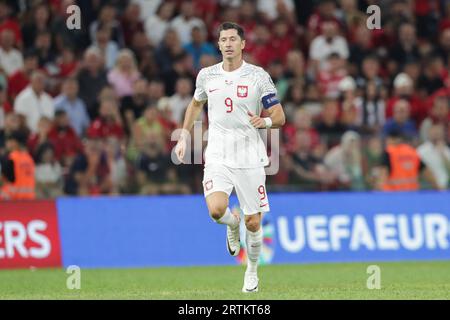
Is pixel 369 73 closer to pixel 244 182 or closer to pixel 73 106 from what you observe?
pixel 73 106

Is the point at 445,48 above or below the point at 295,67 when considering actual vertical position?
above

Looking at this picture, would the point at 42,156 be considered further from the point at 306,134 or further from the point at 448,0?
the point at 448,0

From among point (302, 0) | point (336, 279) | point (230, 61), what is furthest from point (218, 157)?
point (302, 0)

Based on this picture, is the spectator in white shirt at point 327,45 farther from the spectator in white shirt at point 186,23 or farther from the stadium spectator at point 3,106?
the stadium spectator at point 3,106

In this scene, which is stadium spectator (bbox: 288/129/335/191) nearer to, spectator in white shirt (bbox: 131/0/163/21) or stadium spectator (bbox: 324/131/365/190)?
stadium spectator (bbox: 324/131/365/190)

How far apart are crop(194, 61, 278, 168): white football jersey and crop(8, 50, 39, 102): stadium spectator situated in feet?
29.1

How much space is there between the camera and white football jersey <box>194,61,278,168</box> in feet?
42.4

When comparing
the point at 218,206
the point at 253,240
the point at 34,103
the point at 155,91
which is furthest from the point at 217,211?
the point at 155,91

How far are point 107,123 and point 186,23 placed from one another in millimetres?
3601

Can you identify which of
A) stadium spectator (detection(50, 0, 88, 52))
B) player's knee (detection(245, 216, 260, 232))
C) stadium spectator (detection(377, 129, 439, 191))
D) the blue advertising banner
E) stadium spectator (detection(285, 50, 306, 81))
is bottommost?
the blue advertising banner

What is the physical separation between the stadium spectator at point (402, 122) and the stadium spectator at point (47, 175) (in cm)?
558

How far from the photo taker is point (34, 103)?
815 inches

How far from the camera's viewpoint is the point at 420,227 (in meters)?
19.1

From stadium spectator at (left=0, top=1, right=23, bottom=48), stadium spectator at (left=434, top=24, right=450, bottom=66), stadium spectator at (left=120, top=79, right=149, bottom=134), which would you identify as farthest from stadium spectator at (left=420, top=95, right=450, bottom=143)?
stadium spectator at (left=0, top=1, right=23, bottom=48)
